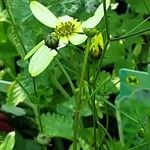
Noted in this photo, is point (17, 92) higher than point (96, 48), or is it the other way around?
point (96, 48)

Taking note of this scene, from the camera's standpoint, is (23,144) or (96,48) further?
(23,144)

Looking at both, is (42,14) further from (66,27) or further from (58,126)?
(58,126)

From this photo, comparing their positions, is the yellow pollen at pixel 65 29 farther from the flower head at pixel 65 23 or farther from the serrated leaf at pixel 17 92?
the serrated leaf at pixel 17 92

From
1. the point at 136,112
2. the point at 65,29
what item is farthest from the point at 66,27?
the point at 136,112

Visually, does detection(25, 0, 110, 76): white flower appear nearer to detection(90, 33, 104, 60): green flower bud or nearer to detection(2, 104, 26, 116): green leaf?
detection(90, 33, 104, 60): green flower bud

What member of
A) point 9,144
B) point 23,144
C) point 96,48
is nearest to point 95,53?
point 96,48

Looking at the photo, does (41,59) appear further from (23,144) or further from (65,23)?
(23,144)

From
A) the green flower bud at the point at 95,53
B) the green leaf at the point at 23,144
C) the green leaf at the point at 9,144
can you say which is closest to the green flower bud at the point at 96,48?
the green flower bud at the point at 95,53
